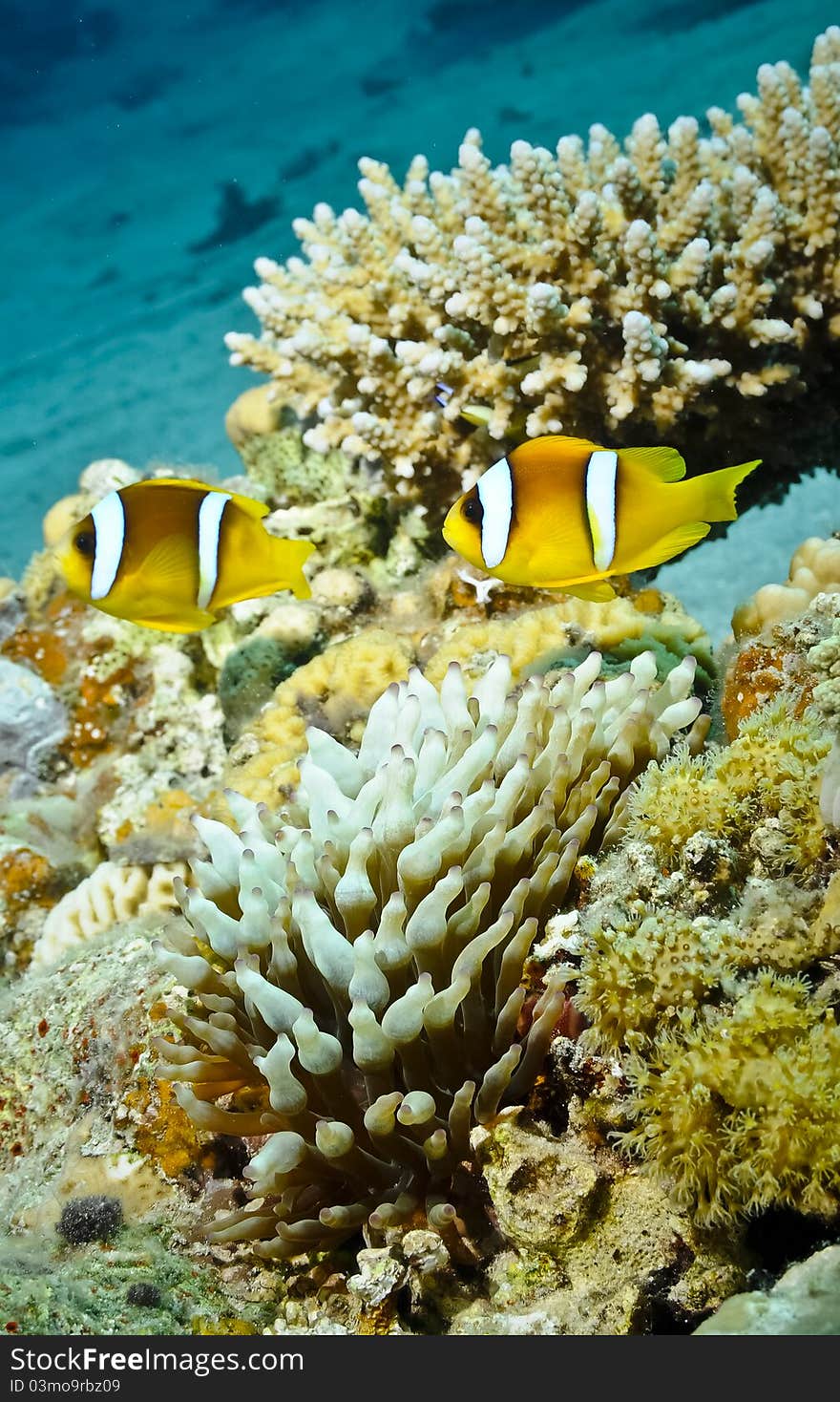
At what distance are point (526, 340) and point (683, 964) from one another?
299 centimetres

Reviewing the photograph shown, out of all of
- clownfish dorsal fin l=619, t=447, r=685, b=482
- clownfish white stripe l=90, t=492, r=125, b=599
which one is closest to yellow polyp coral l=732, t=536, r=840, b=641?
clownfish dorsal fin l=619, t=447, r=685, b=482

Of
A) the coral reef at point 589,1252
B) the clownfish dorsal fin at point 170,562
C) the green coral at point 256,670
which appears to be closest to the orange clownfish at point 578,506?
the clownfish dorsal fin at point 170,562

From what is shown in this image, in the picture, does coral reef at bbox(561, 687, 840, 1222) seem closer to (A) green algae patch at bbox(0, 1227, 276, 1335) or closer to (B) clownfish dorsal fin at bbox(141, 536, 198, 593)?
(A) green algae patch at bbox(0, 1227, 276, 1335)

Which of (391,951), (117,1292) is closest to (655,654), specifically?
(391,951)

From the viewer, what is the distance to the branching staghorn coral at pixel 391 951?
1.53m

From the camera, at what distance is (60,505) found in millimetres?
6031

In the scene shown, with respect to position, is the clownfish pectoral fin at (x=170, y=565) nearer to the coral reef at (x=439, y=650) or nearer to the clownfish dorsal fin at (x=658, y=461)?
the coral reef at (x=439, y=650)

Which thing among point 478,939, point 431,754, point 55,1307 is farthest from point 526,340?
point 55,1307

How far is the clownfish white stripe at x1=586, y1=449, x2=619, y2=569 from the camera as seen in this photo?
2049 mm

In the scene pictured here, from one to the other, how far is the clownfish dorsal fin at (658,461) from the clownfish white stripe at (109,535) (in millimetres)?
1562

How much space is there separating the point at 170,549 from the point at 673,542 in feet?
5.10

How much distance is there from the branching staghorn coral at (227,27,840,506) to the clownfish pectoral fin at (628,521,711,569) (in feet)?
5.28

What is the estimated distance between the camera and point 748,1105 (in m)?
1.32

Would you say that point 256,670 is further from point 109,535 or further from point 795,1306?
point 795,1306
